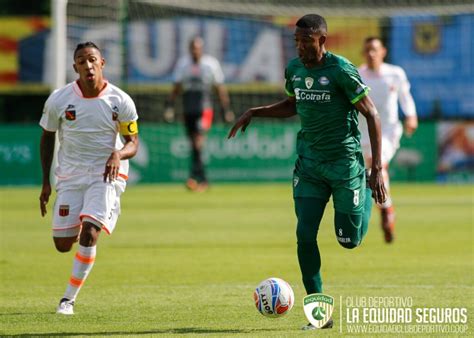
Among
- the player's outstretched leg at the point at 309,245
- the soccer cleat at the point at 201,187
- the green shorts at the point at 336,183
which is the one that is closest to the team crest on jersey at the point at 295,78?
the green shorts at the point at 336,183

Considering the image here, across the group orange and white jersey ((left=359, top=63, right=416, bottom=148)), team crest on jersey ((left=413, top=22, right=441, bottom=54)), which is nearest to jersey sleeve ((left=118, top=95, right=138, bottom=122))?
orange and white jersey ((left=359, top=63, right=416, bottom=148))

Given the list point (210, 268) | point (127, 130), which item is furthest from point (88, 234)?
point (210, 268)

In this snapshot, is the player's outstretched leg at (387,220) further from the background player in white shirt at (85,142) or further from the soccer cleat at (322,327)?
the soccer cleat at (322,327)

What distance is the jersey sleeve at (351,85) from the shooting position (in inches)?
371

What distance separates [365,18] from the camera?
110 ft

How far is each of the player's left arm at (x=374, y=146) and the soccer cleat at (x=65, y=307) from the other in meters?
2.77

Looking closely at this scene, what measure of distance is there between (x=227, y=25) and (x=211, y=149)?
4427mm

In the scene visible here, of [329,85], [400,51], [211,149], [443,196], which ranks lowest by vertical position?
[329,85]

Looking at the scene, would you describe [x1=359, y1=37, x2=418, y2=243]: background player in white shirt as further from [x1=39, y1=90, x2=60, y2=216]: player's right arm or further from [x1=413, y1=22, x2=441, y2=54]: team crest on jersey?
[x1=413, y1=22, x2=441, y2=54]: team crest on jersey

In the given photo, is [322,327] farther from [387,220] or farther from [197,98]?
[197,98]

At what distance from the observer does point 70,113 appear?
1064 centimetres

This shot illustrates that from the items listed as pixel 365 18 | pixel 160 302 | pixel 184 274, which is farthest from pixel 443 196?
pixel 160 302

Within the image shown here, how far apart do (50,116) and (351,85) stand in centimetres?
285

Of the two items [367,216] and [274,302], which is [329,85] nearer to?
[367,216]
